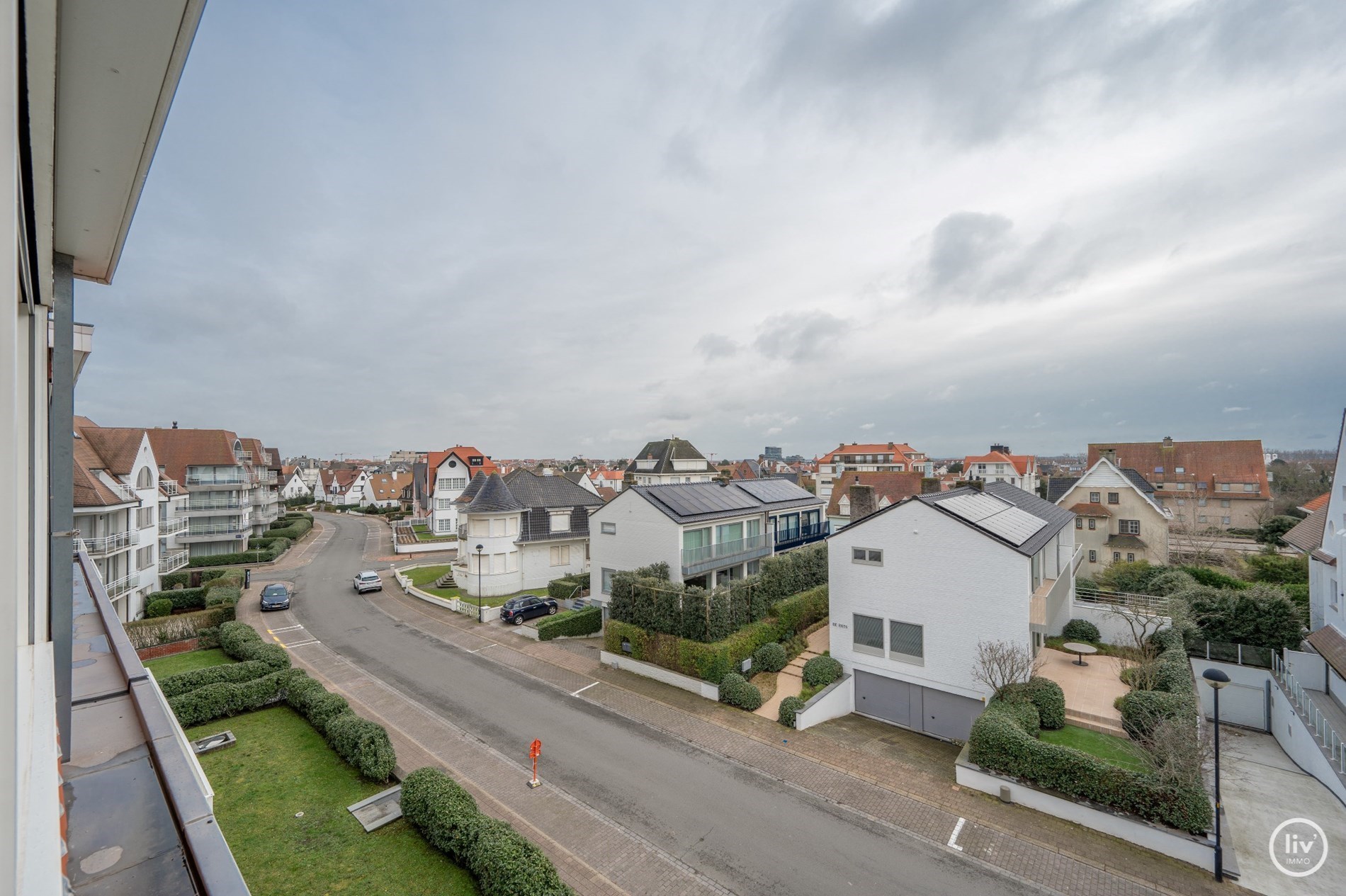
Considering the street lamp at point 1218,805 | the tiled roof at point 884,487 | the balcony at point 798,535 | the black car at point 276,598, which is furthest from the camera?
the tiled roof at point 884,487

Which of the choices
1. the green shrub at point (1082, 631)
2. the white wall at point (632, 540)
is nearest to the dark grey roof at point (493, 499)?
the white wall at point (632, 540)

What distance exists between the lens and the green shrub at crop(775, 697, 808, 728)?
18625 mm

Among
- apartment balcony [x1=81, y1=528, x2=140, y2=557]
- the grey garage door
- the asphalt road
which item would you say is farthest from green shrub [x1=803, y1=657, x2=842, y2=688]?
apartment balcony [x1=81, y1=528, x2=140, y2=557]

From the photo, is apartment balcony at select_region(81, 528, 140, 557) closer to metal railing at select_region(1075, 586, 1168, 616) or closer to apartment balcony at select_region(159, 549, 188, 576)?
apartment balcony at select_region(159, 549, 188, 576)

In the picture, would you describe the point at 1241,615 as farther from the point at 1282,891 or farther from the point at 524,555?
the point at 524,555

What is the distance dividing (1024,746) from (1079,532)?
3334 cm

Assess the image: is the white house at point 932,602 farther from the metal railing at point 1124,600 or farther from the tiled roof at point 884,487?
the tiled roof at point 884,487

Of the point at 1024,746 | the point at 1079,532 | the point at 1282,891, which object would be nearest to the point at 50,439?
the point at 1024,746

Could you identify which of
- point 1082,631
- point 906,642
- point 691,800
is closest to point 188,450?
point 691,800

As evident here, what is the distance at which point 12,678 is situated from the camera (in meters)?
1.20

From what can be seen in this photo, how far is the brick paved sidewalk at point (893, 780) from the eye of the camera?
41.0 ft

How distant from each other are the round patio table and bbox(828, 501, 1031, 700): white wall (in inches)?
249

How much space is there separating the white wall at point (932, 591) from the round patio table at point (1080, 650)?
6314mm

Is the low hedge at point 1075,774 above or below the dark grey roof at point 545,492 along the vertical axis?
below
